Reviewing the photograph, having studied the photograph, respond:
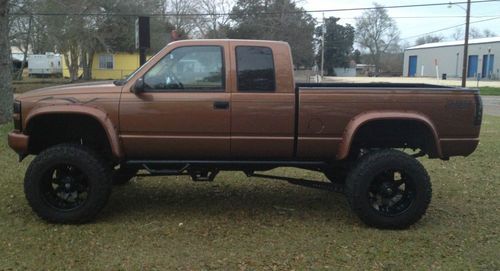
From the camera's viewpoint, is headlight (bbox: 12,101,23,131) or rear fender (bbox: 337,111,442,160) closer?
rear fender (bbox: 337,111,442,160)

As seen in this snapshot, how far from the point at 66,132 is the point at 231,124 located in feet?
6.04

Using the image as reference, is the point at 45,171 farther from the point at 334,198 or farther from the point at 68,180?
the point at 334,198

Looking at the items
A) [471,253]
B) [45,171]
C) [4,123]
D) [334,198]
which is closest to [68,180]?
[45,171]

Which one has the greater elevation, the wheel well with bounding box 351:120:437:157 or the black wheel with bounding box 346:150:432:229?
the wheel well with bounding box 351:120:437:157

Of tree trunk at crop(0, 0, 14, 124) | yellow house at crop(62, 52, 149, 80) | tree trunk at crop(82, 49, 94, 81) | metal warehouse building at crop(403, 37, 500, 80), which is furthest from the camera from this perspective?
metal warehouse building at crop(403, 37, 500, 80)

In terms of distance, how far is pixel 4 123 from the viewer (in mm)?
12430

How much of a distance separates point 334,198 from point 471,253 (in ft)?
7.12

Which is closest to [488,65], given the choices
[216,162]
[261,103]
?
[261,103]

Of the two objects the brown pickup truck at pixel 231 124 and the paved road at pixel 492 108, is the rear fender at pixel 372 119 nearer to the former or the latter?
the brown pickup truck at pixel 231 124

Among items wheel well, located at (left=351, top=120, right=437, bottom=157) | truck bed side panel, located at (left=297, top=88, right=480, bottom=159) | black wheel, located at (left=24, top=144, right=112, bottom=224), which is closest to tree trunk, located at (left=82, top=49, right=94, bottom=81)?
black wheel, located at (left=24, top=144, right=112, bottom=224)

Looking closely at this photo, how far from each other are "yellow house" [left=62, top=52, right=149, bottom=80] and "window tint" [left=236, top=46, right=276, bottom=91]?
4984 cm

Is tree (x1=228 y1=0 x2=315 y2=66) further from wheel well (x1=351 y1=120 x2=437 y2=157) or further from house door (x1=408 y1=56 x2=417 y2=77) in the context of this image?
wheel well (x1=351 y1=120 x2=437 y2=157)

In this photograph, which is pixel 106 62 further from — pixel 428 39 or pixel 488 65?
pixel 428 39

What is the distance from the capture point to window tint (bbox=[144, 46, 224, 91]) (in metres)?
5.43
